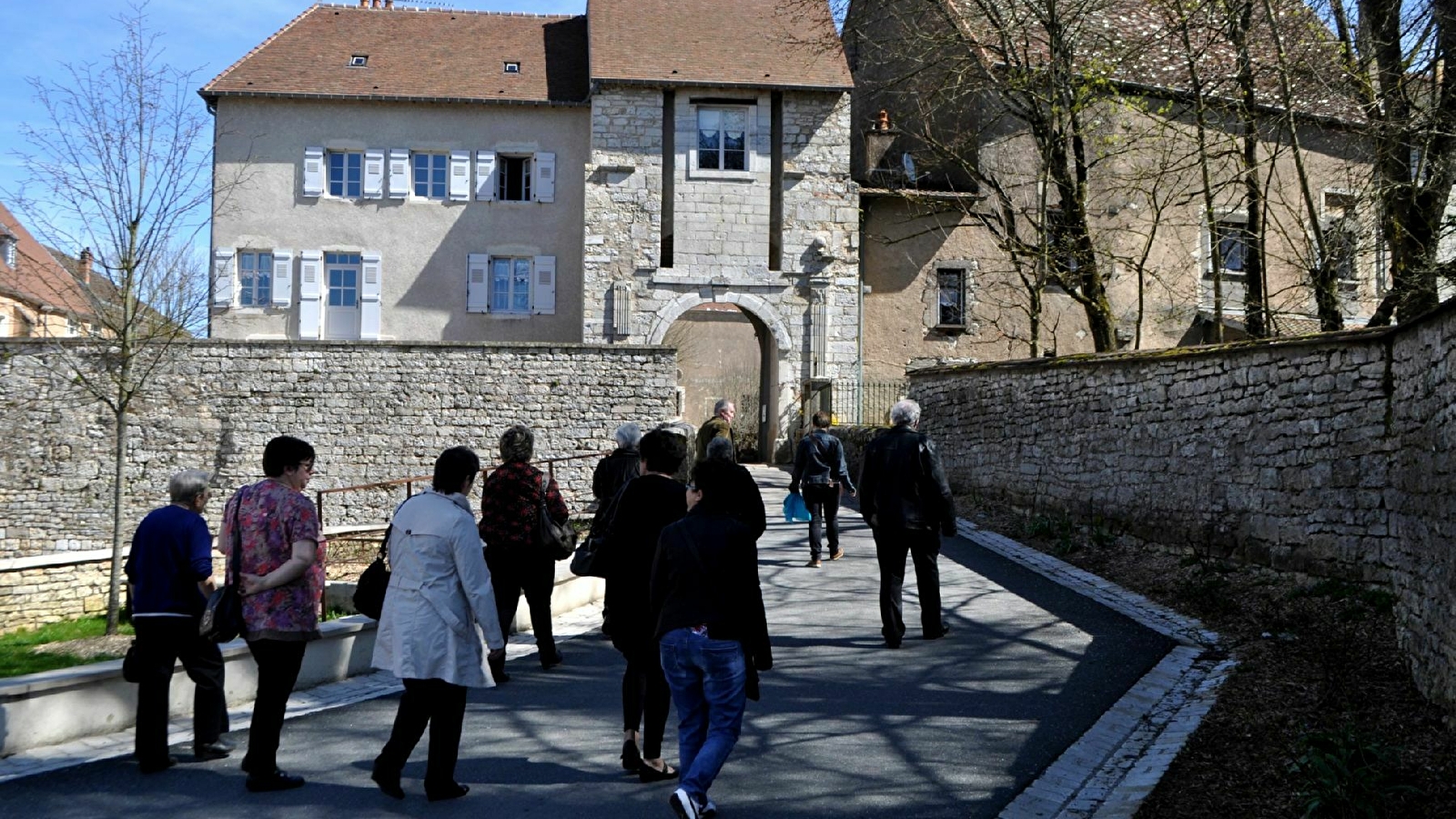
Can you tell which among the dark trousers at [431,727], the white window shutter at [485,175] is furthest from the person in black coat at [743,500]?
the white window shutter at [485,175]

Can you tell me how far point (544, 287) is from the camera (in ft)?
106

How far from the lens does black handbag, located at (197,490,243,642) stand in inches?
231

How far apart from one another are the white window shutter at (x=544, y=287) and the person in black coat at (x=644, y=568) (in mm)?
26584

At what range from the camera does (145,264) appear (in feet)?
56.0

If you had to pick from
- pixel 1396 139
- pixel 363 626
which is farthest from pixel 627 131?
pixel 363 626

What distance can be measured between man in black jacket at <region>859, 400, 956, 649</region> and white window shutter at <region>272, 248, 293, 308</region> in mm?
25174

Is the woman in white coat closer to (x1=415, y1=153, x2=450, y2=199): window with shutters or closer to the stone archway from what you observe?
the stone archway

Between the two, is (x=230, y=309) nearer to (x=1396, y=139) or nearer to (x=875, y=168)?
(x=875, y=168)

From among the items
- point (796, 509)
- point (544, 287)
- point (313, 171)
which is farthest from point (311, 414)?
point (796, 509)

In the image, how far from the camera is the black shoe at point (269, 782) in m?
5.88

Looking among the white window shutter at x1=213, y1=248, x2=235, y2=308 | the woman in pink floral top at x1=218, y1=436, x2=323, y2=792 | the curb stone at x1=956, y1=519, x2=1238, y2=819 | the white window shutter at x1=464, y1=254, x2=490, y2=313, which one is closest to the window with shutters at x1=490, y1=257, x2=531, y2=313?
the white window shutter at x1=464, y1=254, x2=490, y2=313

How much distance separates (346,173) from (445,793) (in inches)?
1125

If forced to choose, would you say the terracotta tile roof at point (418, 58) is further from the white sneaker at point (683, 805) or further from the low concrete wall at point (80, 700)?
the white sneaker at point (683, 805)

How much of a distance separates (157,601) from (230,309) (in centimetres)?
2742
